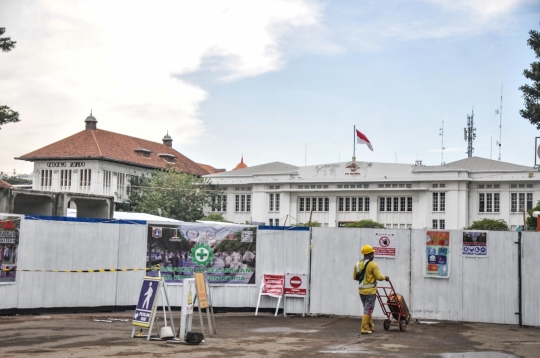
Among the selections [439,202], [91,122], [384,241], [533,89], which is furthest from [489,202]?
[384,241]

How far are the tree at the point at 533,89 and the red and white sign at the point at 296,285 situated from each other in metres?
27.1

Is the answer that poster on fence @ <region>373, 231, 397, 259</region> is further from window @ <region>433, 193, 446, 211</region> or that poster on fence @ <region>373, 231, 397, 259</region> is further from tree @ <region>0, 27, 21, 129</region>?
window @ <region>433, 193, 446, 211</region>

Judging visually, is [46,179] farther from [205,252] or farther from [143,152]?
[205,252]

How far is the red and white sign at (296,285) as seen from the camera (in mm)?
19688

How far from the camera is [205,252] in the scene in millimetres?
20250

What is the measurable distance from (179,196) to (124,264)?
210 ft

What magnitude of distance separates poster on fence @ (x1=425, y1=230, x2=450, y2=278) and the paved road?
134 centimetres

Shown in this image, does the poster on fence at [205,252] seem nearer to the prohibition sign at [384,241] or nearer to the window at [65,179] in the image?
the prohibition sign at [384,241]

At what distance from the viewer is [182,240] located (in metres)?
20.2

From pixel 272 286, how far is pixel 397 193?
230 ft

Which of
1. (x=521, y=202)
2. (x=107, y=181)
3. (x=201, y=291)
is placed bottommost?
(x=201, y=291)

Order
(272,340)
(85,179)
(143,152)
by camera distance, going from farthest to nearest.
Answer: (143,152), (85,179), (272,340)

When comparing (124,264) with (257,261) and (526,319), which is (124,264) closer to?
(257,261)

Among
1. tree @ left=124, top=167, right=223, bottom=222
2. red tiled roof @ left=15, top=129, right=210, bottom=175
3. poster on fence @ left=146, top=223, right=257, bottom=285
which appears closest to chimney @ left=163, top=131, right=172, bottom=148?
red tiled roof @ left=15, top=129, right=210, bottom=175
